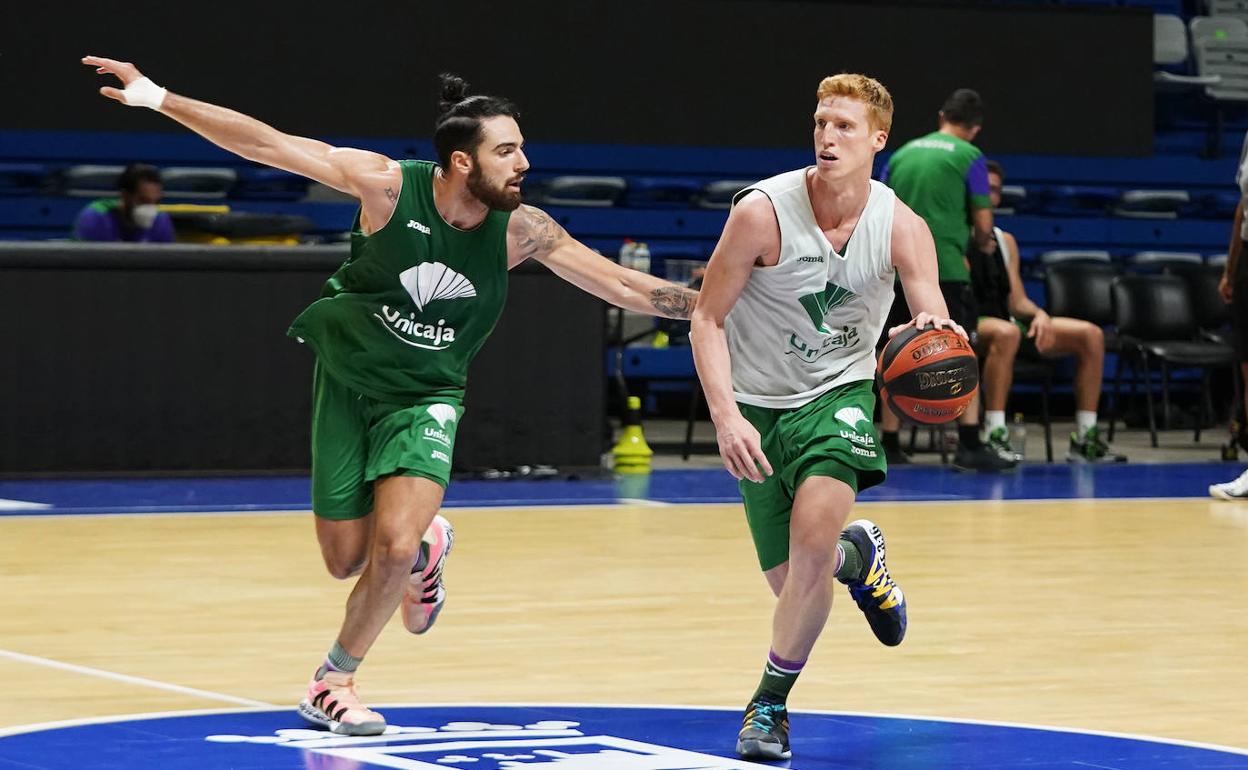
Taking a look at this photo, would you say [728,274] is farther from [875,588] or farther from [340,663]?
[340,663]

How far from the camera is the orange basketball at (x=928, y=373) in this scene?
523 centimetres

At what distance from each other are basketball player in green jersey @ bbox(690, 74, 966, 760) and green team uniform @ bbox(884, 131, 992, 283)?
23.7ft

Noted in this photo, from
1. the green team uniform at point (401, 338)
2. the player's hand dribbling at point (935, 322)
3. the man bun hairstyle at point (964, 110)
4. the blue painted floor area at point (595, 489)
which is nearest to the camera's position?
the player's hand dribbling at point (935, 322)

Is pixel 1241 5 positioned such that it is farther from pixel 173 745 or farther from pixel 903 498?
pixel 173 745

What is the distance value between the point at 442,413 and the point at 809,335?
95cm

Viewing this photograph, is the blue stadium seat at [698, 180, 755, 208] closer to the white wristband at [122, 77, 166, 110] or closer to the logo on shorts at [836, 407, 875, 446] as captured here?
the logo on shorts at [836, 407, 875, 446]

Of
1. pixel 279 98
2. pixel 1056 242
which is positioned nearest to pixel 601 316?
pixel 279 98

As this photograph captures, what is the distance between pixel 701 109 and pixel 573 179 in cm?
135

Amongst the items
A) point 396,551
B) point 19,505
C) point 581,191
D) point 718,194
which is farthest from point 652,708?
point 718,194

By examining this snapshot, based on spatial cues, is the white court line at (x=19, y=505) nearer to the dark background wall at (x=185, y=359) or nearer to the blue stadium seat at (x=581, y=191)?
the dark background wall at (x=185, y=359)

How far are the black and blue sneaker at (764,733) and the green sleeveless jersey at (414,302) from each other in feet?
3.83

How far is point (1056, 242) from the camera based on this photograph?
18.0 m

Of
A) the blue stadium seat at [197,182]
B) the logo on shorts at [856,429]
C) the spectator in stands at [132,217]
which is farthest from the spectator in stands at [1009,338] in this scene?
the logo on shorts at [856,429]

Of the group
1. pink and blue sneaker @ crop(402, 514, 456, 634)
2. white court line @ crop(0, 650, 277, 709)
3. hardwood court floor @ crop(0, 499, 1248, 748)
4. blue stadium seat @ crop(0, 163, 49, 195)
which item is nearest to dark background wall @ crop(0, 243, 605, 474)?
hardwood court floor @ crop(0, 499, 1248, 748)
